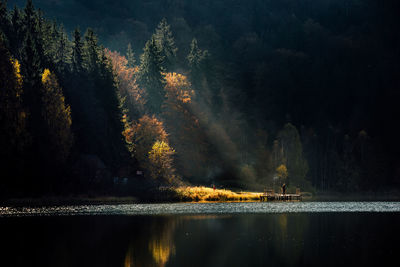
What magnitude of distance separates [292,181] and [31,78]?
2807 inches

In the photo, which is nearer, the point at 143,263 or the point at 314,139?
the point at 143,263

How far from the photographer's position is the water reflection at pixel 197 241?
89.4 feet

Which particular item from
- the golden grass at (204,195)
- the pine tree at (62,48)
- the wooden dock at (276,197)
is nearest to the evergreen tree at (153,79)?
the pine tree at (62,48)

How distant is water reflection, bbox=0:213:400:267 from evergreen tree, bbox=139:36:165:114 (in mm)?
79962

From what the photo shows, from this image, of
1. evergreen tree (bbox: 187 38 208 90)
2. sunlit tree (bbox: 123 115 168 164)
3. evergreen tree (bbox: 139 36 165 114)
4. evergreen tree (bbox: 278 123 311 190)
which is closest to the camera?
sunlit tree (bbox: 123 115 168 164)

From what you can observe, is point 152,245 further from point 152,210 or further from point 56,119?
point 56,119

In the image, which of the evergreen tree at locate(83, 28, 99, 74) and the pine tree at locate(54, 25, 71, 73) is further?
the pine tree at locate(54, 25, 71, 73)

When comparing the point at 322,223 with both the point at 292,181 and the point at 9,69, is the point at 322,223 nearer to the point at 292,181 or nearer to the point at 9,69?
the point at 9,69

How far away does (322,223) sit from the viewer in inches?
1834

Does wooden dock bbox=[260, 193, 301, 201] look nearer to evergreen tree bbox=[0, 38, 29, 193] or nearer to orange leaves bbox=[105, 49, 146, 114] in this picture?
orange leaves bbox=[105, 49, 146, 114]

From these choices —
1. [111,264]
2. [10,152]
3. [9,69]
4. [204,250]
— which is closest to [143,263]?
[111,264]

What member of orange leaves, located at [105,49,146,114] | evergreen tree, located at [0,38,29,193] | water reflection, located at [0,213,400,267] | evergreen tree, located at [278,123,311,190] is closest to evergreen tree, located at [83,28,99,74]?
orange leaves, located at [105,49,146,114]

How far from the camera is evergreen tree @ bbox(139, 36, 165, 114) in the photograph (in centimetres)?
12888

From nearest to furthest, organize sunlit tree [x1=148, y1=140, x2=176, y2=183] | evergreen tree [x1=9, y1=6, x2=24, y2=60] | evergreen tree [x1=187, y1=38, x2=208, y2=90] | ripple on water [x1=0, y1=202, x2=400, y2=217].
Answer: ripple on water [x1=0, y1=202, x2=400, y2=217] → sunlit tree [x1=148, y1=140, x2=176, y2=183] → evergreen tree [x1=9, y1=6, x2=24, y2=60] → evergreen tree [x1=187, y1=38, x2=208, y2=90]
